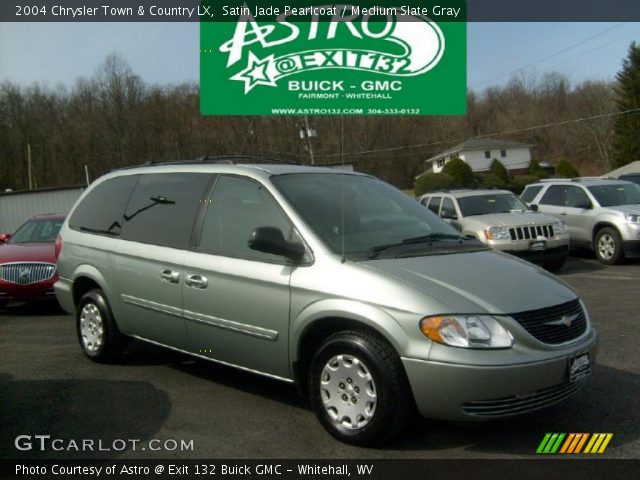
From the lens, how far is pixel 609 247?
12.7 m

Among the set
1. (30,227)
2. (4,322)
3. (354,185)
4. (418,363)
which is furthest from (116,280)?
(30,227)

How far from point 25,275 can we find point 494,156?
61.7 metres

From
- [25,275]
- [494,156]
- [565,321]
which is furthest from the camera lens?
[494,156]

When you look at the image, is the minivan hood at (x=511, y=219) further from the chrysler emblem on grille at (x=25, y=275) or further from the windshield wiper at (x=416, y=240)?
the chrysler emblem on grille at (x=25, y=275)

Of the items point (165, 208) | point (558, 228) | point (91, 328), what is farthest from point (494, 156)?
point (165, 208)

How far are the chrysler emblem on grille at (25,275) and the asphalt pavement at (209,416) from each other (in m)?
2.65

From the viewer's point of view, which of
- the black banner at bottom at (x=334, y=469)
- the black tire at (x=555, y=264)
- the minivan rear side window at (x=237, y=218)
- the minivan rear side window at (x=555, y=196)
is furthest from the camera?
the minivan rear side window at (x=555, y=196)

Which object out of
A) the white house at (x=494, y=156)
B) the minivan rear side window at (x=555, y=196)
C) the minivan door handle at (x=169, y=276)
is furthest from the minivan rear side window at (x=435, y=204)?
the white house at (x=494, y=156)

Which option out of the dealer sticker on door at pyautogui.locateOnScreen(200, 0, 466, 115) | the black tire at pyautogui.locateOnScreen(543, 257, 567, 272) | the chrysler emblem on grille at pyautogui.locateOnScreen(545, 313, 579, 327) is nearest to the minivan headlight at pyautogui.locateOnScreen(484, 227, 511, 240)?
the black tire at pyautogui.locateOnScreen(543, 257, 567, 272)

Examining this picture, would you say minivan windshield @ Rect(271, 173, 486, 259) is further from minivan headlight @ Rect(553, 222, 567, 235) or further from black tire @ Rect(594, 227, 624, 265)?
black tire @ Rect(594, 227, 624, 265)

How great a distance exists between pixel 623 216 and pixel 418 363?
34.6 ft

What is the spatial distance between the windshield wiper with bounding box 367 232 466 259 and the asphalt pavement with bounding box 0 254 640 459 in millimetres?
1204

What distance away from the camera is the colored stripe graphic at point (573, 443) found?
3.72 metres

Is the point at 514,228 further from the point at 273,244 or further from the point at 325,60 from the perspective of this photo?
the point at 273,244
